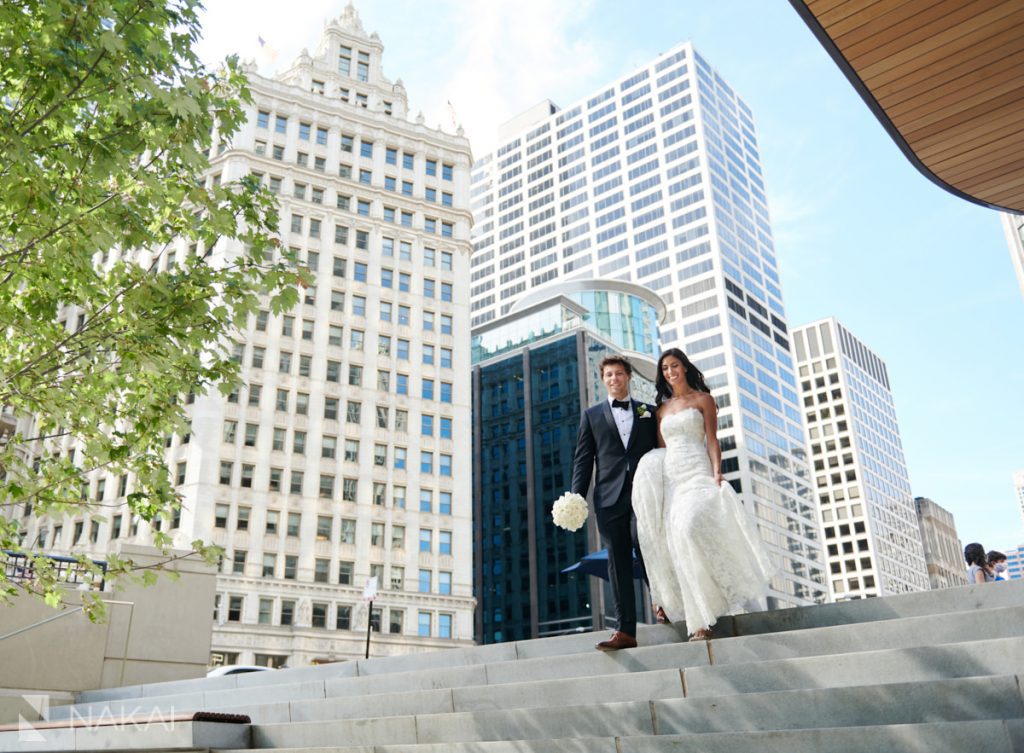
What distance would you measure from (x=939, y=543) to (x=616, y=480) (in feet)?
624

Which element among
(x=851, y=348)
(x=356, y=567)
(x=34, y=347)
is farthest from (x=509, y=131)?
(x=34, y=347)

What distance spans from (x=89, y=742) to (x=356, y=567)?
Answer: 185 ft

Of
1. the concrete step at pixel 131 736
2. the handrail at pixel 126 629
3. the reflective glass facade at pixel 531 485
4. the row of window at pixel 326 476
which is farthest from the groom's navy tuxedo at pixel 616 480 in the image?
the reflective glass facade at pixel 531 485

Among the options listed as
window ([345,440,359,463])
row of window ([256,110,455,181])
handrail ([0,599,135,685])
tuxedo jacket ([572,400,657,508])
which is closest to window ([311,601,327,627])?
window ([345,440,359,463])

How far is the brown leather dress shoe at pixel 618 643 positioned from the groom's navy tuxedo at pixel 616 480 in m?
0.05

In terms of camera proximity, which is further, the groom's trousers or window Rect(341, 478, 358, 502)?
window Rect(341, 478, 358, 502)

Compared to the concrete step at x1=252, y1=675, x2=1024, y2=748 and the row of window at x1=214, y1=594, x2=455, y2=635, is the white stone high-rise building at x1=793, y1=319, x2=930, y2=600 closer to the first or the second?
the row of window at x1=214, y1=594, x2=455, y2=635

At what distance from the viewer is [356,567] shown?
6125cm

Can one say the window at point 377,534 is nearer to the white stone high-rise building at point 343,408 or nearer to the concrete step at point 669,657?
the white stone high-rise building at point 343,408

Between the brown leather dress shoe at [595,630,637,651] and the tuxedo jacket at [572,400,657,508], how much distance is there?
1094 mm

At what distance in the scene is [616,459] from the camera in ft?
23.8

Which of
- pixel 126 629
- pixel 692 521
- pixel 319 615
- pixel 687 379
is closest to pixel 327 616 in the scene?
pixel 319 615

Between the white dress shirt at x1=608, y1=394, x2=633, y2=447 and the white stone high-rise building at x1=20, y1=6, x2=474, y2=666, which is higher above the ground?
the white stone high-rise building at x1=20, y1=6, x2=474, y2=666

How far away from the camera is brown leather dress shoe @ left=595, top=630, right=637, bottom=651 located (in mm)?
6438
